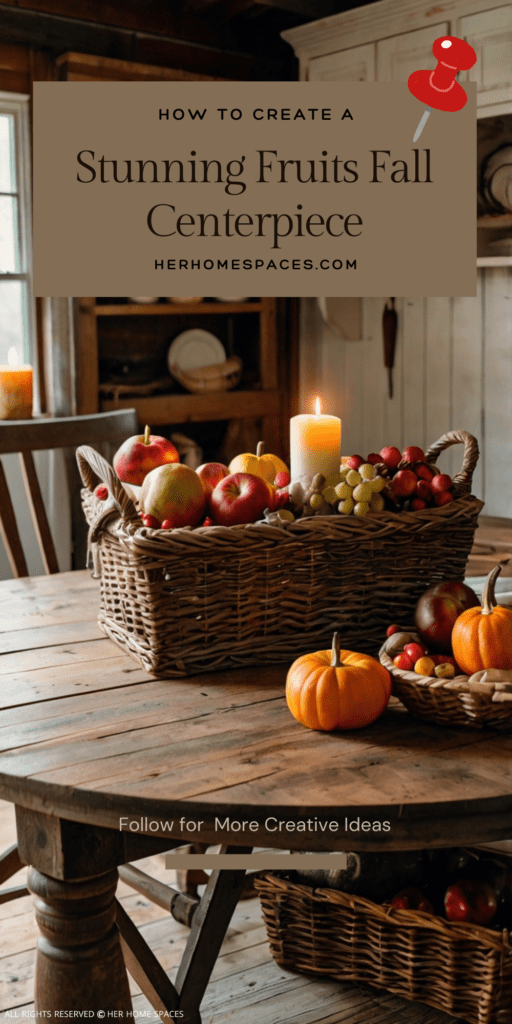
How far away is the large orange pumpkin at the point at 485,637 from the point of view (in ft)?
3.20

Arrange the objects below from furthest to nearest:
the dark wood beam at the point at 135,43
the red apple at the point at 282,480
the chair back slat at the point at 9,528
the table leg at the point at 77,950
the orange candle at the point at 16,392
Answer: the dark wood beam at the point at 135,43, the orange candle at the point at 16,392, the chair back slat at the point at 9,528, the red apple at the point at 282,480, the table leg at the point at 77,950

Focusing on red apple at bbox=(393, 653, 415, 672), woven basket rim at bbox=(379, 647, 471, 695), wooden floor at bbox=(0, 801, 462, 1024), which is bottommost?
wooden floor at bbox=(0, 801, 462, 1024)

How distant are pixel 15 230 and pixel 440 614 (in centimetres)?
236

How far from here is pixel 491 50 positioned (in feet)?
8.54

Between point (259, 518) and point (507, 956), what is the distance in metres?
0.67

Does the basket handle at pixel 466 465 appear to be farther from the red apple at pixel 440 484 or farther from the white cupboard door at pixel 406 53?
the white cupboard door at pixel 406 53

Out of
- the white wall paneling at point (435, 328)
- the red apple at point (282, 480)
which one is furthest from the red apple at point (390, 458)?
the white wall paneling at point (435, 328)

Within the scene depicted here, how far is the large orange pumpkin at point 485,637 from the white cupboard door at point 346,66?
245 cm

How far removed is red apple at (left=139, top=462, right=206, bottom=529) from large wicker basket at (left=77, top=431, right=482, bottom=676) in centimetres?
3

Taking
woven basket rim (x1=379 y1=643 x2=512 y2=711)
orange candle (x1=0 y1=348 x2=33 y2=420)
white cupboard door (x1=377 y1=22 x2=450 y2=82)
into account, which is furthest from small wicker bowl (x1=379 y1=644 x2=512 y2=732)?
white cupboard door (x1=377 y1=22 x2=450 y2=82)

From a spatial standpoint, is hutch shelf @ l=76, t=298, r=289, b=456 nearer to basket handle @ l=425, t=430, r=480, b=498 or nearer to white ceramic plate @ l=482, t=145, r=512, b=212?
white ceramic plate @ l=482, t=145, r=512, b=212

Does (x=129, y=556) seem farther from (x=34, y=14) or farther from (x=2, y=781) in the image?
(x=34, y=14)

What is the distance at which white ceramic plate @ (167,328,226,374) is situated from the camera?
10.8 feet

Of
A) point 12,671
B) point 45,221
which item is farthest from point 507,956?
point 45,221
